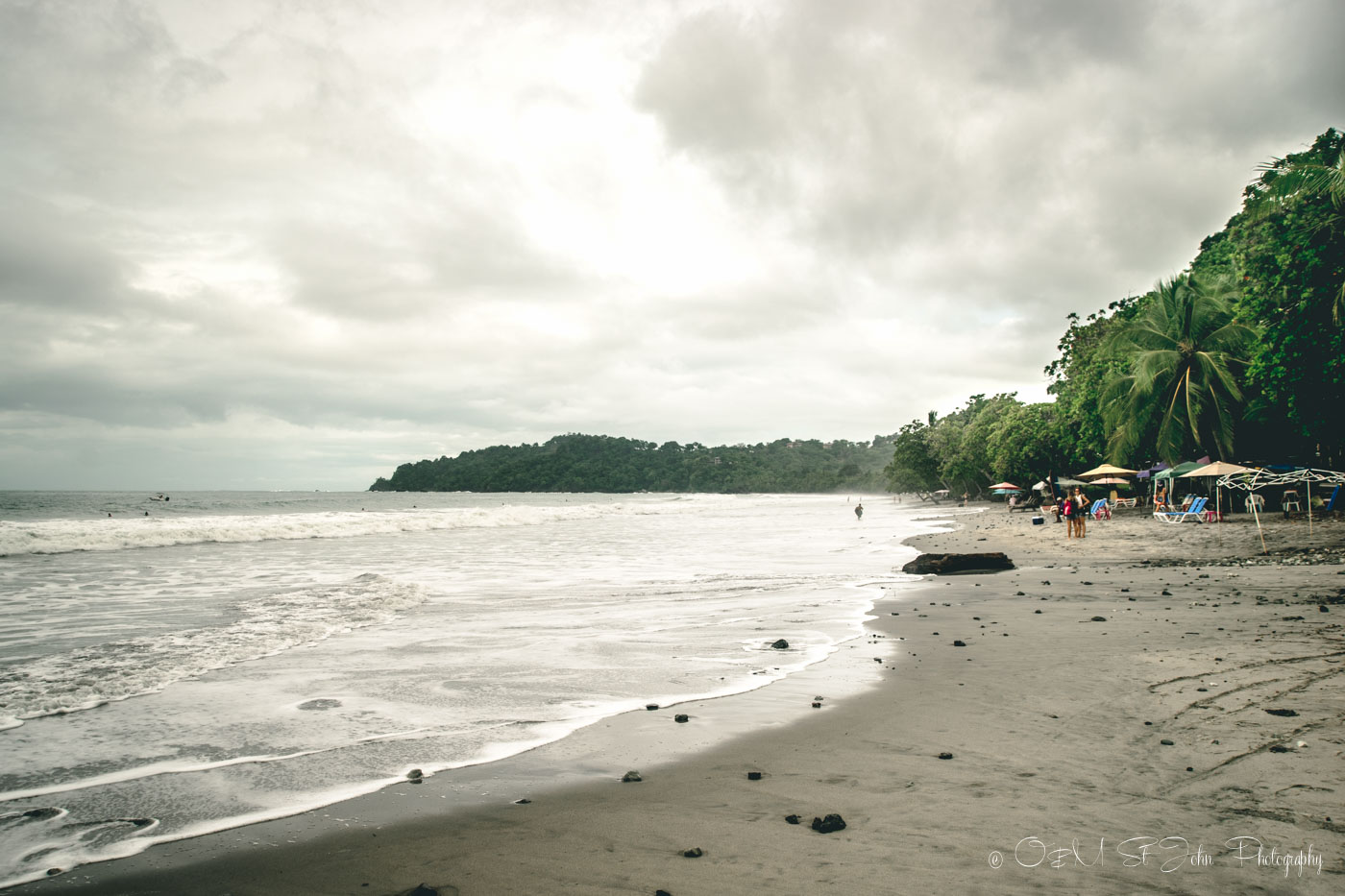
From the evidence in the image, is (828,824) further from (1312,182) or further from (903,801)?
(1312,182)

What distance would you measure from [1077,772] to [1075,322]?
4986cm

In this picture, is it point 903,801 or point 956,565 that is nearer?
point 903,801

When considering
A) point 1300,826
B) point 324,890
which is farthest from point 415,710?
point 1300,826

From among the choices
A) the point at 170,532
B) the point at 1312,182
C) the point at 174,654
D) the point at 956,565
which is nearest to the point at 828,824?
the point at 174,654

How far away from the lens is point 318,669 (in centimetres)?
708

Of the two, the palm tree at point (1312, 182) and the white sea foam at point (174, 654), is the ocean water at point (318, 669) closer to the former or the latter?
the white sea foam at point (174, 654)

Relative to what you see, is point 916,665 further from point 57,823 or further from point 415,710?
point 57,823

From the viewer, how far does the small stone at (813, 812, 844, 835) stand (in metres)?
3.47

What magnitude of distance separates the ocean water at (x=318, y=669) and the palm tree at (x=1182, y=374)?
75.6 feet

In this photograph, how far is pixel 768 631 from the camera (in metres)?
9.06

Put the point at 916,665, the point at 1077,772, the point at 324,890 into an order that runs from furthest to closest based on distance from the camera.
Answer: the point at 916,665, the point at 1077,772, the point at 324,890

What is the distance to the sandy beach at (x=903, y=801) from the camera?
10.1 ft

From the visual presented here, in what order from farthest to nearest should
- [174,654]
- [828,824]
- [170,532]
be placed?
[170,532] < [174,654] < [828,824]

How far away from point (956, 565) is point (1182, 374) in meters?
24.4
